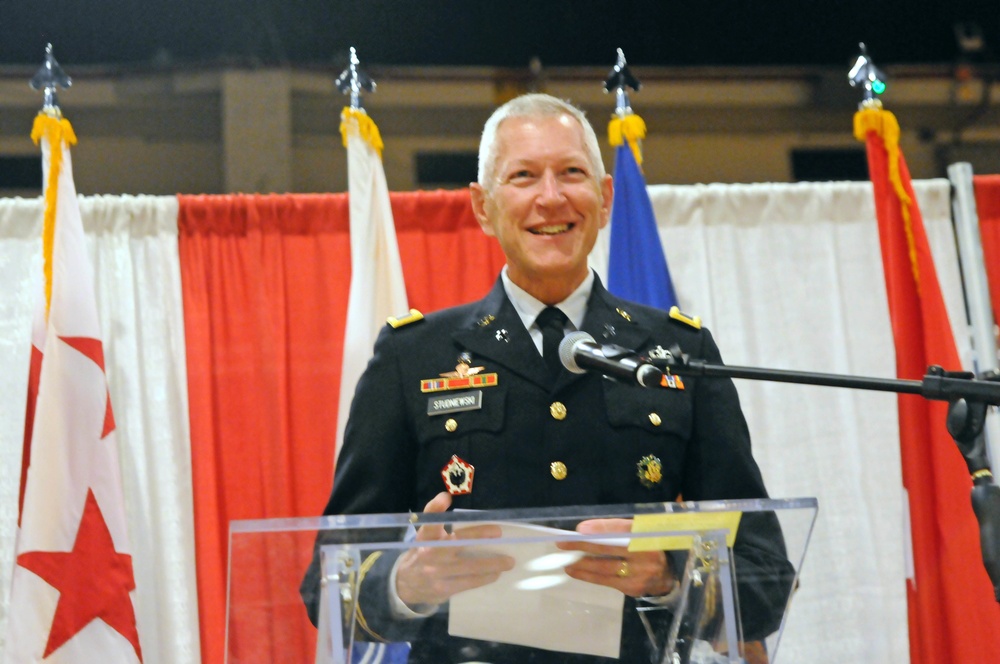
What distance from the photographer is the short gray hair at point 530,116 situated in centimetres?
205

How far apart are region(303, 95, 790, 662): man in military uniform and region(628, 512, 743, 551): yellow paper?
0.53 meters

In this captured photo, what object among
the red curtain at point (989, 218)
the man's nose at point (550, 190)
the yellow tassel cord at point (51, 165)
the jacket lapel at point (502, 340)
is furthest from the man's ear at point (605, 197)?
the red curtain at point (989, 218)

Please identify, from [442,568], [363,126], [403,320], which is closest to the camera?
[442,568]

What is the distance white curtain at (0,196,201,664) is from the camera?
3188 millimetres

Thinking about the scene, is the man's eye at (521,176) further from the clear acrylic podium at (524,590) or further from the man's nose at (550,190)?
the clear acrylic podium at (524,590)

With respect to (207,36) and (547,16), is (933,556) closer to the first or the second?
(547,16)

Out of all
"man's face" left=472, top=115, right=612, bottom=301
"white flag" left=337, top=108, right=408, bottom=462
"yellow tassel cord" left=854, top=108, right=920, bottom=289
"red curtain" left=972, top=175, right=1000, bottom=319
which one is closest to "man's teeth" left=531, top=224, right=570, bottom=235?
"man's face" left=472, top=115, right=612, bottom=301

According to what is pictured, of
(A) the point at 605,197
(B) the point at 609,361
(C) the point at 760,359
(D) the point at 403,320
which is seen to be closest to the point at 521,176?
(A) the point at 605,197

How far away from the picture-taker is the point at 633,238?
3359 mm

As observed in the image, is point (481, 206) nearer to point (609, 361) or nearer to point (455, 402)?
point (455, 402)

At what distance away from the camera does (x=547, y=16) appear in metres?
5.07

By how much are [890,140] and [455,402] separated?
1.96 metres

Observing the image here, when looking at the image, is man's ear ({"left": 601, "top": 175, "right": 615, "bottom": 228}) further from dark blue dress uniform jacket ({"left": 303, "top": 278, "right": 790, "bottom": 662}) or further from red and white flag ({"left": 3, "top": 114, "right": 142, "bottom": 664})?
red and white flag ({"left": 3, "top": 114, "right": 142, "bottom": 664})

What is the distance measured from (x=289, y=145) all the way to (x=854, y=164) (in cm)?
276
